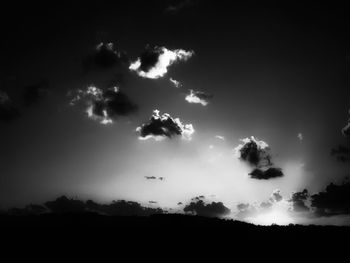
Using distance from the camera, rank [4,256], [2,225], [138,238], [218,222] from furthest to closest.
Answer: [218,222] → [2,225] → [138,238] → [4,256]

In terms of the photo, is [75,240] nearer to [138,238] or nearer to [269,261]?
[138,238]

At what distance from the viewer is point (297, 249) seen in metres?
43.7

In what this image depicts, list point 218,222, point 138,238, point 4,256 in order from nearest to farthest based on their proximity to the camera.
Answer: point 4,256, point 138,238, point 218,222

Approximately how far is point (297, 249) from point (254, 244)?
6080mm

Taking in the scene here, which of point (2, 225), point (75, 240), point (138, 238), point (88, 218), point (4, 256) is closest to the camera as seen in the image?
point (4, 256)

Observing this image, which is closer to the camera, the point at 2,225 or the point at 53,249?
the point at 53,249

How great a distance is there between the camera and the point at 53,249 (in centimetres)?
3741

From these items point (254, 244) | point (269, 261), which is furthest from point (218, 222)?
point (269, 261)

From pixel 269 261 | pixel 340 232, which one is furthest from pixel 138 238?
pixel 340 232

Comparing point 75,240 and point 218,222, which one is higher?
point 218,222

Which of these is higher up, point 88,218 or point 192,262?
point 88,218

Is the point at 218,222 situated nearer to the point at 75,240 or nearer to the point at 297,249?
the point at 297,249

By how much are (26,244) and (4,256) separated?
5090mm

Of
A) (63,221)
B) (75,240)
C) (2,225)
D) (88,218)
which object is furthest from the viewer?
(88,218)
